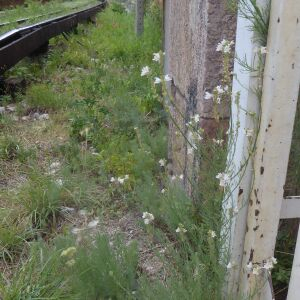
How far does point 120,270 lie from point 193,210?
1.65ft

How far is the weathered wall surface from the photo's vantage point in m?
2.19

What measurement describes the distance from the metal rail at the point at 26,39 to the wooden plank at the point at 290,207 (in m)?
3.65

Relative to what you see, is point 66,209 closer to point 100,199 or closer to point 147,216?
point 100,199

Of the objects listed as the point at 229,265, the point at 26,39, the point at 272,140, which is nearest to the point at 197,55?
the point at 272,140

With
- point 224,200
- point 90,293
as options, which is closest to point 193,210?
point 224,200

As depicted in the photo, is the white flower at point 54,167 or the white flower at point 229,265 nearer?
the white flower at point 229,265

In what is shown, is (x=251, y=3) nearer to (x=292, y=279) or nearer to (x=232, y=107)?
(x=232, y=107)

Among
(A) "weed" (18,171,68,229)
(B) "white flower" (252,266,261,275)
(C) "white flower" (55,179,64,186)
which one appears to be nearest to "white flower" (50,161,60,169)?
(C) "white flower" (55,179,64,186)

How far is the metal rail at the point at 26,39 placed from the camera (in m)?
4.75

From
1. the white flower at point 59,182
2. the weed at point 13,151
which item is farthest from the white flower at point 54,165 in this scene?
the white flower at point 59,182

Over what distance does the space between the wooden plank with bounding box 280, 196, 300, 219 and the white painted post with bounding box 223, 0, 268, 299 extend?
14 centimetres

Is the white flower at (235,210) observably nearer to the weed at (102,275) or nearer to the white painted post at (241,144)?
the white painted post at (241,144)

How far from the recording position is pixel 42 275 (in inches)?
81.0

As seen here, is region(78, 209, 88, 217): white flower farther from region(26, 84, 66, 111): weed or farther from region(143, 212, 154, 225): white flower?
region(26, 84, 66, 111): weed
